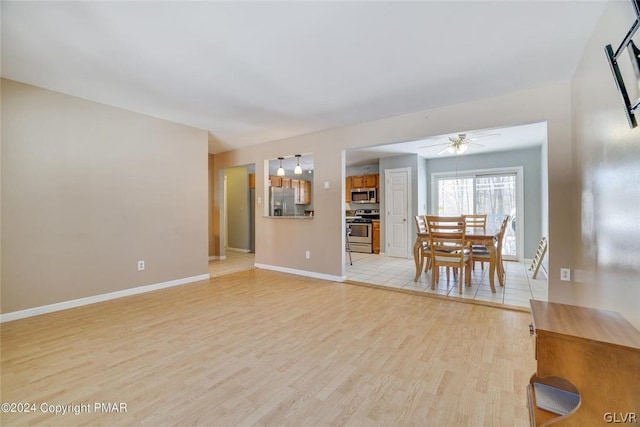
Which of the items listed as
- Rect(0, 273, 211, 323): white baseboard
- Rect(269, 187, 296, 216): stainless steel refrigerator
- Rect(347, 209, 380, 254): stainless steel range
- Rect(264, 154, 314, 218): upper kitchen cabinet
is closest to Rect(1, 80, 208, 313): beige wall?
Rect(0, 273, 211, 323): white baseboard

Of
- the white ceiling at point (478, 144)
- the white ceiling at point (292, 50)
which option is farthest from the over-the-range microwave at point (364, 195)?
the white ceiling at point (292, 50)

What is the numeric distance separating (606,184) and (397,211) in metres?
4.83

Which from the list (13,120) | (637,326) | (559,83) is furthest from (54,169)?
(559,83)

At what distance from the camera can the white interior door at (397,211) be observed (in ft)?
20.9

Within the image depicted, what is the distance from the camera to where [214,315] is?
111 inches

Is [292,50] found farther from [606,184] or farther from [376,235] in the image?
[376,235]

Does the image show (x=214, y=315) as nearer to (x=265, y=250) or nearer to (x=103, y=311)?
(x=103, y=311)

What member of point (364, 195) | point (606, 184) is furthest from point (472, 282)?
point (364, 195)

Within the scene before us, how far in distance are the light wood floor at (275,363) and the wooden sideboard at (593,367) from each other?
44 centimetres

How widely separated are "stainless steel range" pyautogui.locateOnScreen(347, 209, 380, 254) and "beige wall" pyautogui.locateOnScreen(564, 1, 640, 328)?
4.76 meters

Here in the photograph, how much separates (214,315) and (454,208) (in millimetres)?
5919

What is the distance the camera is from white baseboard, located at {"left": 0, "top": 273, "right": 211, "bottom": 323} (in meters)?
2.72

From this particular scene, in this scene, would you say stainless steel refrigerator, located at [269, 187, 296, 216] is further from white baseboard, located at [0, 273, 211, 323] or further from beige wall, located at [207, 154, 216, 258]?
white baseboard, located at [0, 273, 211, 323]

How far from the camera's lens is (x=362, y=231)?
718cm
